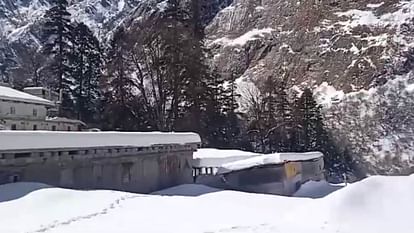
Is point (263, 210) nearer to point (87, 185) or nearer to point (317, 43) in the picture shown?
point (87, 185)

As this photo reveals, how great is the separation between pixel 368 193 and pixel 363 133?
33516 millimetres

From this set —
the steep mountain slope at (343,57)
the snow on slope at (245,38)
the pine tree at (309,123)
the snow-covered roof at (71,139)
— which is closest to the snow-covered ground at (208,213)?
the snow-covered roof at (71,139)

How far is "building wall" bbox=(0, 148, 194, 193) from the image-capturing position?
411 inches

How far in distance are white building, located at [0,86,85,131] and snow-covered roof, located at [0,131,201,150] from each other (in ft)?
29.1

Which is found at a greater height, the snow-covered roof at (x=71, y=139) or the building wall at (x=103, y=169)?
the snow-covered roof at (x=71, y=139)

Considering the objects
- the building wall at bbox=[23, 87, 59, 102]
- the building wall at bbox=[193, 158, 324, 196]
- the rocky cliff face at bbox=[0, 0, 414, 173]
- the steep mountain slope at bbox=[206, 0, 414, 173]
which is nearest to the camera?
the building wall at bbox=[193, 158, 324, 196]

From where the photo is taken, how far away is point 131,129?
31.6 metres

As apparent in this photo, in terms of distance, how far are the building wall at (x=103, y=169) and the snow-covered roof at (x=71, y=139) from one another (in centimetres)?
17

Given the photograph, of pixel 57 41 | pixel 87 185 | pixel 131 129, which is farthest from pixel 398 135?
pixel 87 185

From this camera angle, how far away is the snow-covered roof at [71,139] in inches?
400

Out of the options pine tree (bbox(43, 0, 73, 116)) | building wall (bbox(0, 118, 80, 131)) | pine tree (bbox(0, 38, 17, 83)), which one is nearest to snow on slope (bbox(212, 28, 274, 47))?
pine tree (bbox(0, 38, 17, 83))

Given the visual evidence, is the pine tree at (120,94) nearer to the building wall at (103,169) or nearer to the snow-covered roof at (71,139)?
the building wall at (103,169)

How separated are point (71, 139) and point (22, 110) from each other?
45.3 feet

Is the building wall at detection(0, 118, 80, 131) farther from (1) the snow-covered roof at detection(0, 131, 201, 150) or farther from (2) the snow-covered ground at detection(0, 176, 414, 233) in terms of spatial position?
(2) the snow-covered ground at detection(0, 176, 414, 233)
